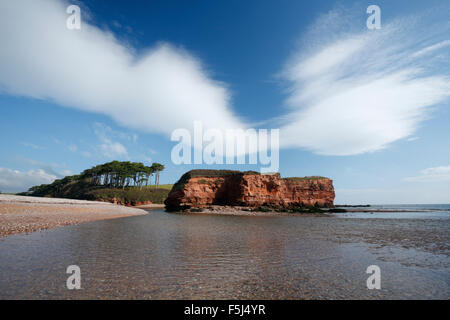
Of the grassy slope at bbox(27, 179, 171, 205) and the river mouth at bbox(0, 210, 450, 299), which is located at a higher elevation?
the river mouth at bbox(0, 210, 450, 299)

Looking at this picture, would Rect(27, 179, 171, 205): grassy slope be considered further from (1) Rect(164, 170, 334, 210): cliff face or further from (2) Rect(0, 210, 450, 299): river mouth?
(2) Rect(0, 210, 450, 299): river mouth

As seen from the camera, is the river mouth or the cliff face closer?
the river mouth

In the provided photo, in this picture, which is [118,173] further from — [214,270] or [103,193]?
[214,270]

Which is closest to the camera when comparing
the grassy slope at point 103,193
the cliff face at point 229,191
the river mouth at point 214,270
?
the river mouth at point 214,270

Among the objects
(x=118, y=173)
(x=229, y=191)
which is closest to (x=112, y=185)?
(x=118, y=173)

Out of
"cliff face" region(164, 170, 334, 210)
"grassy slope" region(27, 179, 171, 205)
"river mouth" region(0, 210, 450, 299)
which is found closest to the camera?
"river mouth" region(0, 210, 450, 299)

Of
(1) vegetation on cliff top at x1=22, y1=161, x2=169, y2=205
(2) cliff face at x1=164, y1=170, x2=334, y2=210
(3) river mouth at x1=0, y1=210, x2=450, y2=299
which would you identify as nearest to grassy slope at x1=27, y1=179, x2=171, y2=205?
(1) vegetation on cliff top at x1=22, y1=161, x2=169, y2=205

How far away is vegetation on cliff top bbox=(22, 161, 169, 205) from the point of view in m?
Result: 70.9

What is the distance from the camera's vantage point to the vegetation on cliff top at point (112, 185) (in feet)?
233

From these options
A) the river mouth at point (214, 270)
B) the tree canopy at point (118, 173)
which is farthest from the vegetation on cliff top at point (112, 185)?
the river mouth at point (214, 270)

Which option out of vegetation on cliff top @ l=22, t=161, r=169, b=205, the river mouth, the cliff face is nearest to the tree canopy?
vegetation on cliff top @ l=22, t=161, r=169, b=205

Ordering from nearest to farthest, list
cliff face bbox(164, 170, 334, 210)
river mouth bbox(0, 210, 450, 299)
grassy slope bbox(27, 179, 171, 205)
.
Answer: river mouth bbox(0, 210, 450, 299)
cliff face bbox(164, 170, 334, 210)
grassy slope bbox(27, 179, 171, 205)

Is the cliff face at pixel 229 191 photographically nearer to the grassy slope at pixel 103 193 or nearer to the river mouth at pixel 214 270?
the grassy slope at pixel 103 193
